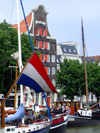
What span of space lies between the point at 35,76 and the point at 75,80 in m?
41.0

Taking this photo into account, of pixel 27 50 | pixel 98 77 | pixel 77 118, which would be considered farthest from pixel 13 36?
pixel 98 77

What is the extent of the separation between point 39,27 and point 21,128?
48.8m

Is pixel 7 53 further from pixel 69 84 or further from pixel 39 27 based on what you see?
pixel 39 27

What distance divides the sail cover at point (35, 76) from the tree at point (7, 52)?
2245 centimetres

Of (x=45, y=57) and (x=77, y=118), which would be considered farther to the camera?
(x=45, y=57)

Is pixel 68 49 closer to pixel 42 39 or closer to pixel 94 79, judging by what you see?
pixel 42 39

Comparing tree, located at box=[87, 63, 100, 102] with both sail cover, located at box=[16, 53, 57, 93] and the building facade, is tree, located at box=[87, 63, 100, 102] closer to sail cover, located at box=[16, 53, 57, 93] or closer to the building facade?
the building facade

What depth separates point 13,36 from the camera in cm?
5216

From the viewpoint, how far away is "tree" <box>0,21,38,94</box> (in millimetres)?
48312

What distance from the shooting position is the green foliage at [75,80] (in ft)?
208

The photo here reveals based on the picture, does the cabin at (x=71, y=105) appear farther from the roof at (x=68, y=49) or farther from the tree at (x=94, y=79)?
the roof at (x=68, y=49)

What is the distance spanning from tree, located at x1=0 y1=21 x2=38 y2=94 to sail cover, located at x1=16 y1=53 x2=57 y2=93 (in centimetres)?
2245

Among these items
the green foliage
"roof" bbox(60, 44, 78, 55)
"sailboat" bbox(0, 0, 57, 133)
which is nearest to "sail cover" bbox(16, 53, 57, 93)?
"sailboat" bbox(0, 0, 57, 133)

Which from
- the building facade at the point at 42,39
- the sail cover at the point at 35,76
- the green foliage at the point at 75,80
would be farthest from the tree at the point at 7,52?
the sail cover at the point at 35,76
